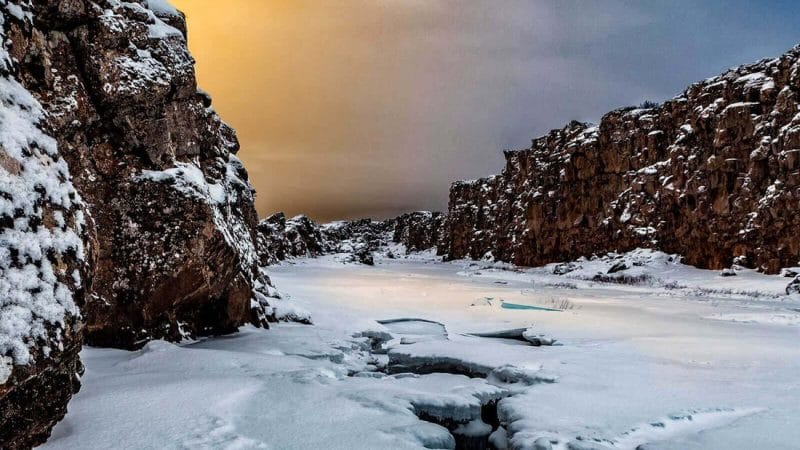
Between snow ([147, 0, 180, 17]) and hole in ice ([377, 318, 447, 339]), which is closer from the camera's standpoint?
snow ([147, 0, 180, 17])

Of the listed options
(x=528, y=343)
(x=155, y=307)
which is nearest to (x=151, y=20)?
(x=155, y=307)

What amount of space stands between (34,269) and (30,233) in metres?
0.33

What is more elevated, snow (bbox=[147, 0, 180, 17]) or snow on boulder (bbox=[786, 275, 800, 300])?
snow (bbox=[147, 0, 180, 17])

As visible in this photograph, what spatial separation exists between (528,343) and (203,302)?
7.49 meters

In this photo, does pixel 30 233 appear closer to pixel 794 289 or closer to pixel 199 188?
pixel 199 188

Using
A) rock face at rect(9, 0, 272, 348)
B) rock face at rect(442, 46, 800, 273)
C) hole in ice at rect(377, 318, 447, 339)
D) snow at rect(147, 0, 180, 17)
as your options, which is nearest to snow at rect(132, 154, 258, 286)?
rock face at rect(9, 0, 272, 348)

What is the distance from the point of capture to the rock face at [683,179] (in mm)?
33062

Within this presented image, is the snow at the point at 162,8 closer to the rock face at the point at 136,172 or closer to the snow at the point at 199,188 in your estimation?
the rock face at the point at 136,172

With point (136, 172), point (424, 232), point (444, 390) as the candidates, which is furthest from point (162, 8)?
point (424, 232)

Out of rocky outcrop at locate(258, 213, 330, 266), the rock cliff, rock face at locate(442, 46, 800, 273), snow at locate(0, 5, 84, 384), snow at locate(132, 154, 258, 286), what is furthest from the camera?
rocky outcrop at locate(258, 213, 330, 266)

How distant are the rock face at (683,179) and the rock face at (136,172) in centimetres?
3708

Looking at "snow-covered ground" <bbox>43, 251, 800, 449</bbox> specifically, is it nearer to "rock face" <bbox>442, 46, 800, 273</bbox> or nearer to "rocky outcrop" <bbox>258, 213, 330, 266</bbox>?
"rock face" <bbox>442, 46, 800, 273</bbox>

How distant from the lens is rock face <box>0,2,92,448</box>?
12.1ft

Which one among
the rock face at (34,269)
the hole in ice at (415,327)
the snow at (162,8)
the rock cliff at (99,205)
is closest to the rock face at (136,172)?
the rock cliff at (99,205)
